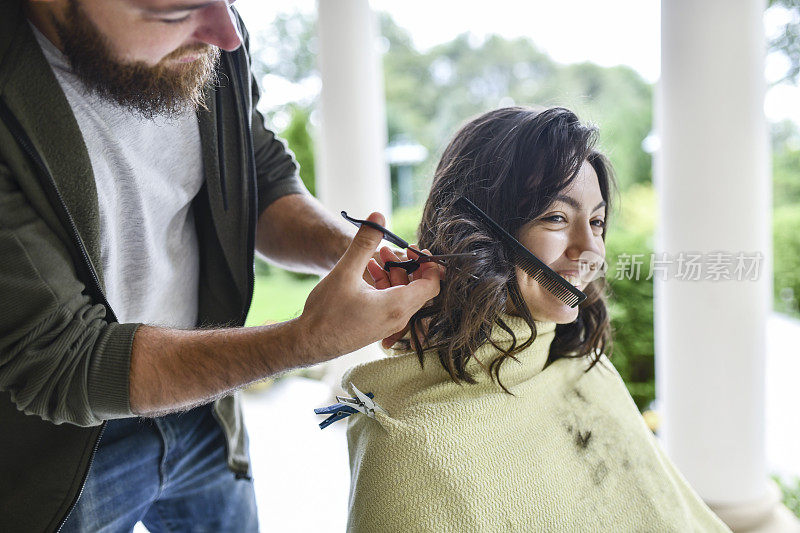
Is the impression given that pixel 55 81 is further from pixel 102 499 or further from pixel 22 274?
pixel 102 499

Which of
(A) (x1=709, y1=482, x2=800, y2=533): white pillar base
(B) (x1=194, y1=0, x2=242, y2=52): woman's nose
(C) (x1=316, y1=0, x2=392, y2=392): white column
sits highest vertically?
(C) (x1=316, y1=0, x2=392, y2=392): white column

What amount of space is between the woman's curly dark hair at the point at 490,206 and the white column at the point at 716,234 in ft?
4.01

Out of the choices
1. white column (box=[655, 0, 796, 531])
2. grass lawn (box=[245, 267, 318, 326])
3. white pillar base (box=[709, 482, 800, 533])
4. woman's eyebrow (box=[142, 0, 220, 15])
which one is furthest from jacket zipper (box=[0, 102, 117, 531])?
grass lawn (box=[245, 267, 318, 326])

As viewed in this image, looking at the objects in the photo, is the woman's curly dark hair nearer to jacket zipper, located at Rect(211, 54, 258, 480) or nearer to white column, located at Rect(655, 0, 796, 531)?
jacket zipper, located at Rect(211, 54, 258, 480)

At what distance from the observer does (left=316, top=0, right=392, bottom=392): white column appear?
3.97m

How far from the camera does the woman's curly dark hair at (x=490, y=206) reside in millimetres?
1288

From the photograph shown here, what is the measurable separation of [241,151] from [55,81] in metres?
0.41

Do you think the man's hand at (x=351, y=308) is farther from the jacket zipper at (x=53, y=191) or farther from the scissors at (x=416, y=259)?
the jacket zipper at (x=53, y=191)

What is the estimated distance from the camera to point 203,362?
1.04 m

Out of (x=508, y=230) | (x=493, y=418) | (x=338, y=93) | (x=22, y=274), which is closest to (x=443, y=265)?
(x=508, y=230)

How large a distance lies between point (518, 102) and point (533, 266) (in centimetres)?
725

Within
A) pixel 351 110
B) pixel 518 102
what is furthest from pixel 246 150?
pixel 518 102

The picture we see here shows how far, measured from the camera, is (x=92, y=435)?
1.21 m

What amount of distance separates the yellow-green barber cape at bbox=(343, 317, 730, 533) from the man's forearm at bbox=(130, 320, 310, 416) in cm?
37
